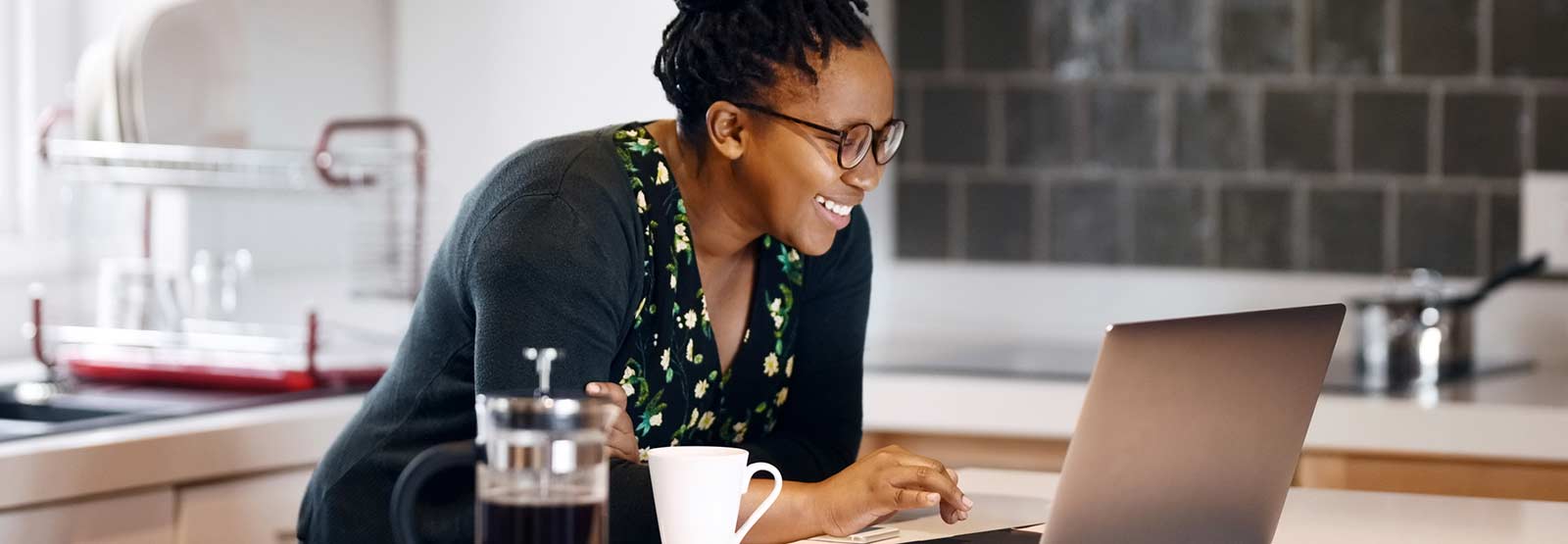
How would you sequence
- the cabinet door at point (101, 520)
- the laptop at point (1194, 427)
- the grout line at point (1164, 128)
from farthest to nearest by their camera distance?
the grout line at point (1164, 128) → the cabinet door at point (101, 520) → the laptop at point (1194, 427)

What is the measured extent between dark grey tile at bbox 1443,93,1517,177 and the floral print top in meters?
1.74

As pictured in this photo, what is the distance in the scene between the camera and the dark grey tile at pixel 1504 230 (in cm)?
300

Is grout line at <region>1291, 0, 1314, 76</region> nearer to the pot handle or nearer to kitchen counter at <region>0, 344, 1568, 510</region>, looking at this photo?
the pot handle

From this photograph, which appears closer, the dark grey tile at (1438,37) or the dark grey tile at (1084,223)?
the dark grey tile at (1438,37)

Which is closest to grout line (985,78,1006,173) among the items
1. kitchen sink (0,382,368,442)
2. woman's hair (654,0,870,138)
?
kitchen sink (0,382,368,442)

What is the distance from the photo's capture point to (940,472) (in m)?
1.39

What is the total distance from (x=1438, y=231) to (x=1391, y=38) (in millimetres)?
343

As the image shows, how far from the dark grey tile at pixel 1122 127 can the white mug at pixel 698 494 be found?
2.09m

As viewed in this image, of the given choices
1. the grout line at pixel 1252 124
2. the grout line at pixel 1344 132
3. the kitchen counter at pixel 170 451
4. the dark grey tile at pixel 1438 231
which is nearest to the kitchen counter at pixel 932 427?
the kitchen counter at pixel 170 451

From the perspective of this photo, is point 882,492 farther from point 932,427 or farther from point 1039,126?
point 1039,126

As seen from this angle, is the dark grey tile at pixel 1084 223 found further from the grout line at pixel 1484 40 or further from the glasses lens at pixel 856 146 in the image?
the glasses lens at pixel 856 146

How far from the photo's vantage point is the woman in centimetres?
139

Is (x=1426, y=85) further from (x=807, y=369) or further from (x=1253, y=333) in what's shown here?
(x=1253, y=333)

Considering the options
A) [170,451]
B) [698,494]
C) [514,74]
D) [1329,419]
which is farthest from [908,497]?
[514,74]
